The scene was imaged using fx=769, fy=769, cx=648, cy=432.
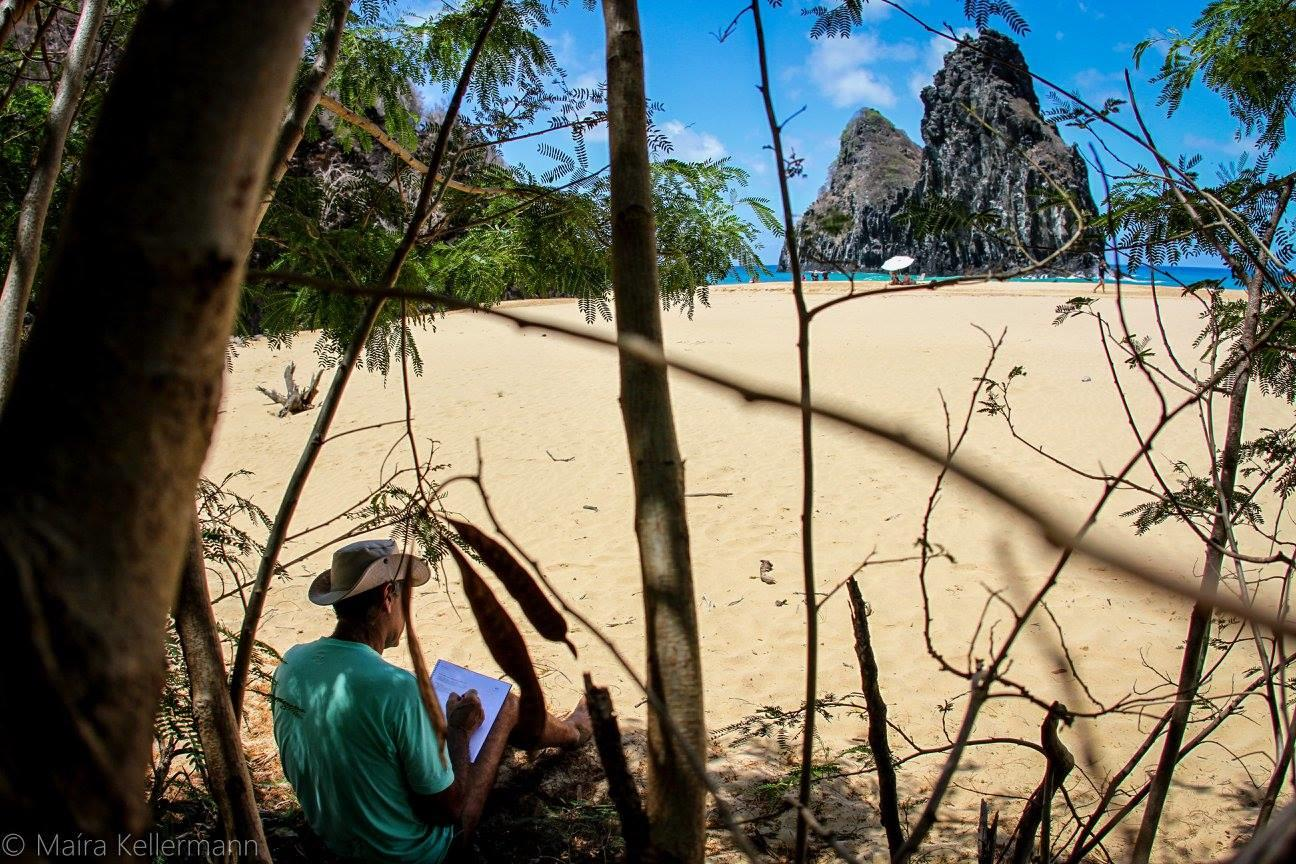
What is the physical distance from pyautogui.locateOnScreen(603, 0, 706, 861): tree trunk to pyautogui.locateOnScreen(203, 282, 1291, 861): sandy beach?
0.52 feet

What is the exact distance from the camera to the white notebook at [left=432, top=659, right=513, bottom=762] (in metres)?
2.84

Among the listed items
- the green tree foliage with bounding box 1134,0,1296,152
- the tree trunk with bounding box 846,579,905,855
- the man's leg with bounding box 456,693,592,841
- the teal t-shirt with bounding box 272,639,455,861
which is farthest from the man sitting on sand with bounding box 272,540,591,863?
the green tree foliage with bounding box 1134,0,1296,152

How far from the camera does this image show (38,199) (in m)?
1.46

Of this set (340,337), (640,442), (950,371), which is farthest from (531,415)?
(640,442)

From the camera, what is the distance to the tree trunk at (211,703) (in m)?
1.21

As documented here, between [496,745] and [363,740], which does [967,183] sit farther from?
[363,740]

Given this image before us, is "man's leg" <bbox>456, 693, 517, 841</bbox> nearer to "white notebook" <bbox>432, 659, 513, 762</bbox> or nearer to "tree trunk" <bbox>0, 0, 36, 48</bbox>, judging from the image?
"white notebook" <bbox>432, 659, 513, 762</bbox>

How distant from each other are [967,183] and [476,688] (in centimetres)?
3707

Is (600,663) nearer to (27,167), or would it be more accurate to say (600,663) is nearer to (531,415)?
(27,167)

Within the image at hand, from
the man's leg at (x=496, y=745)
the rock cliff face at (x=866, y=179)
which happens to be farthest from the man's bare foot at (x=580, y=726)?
the rock cliff face at (x=866, y=179)

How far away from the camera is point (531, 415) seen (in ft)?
35.9

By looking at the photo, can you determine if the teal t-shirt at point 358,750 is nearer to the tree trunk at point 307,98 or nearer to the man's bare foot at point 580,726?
the man's bare foot at point 580,726

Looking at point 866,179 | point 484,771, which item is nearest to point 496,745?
point 484,771

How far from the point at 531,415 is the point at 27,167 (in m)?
8.62
